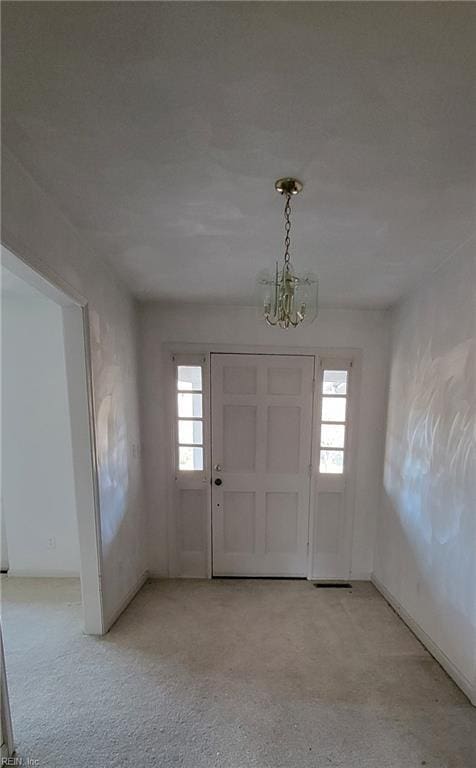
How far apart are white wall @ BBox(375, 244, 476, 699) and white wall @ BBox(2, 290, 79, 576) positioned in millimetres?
2759

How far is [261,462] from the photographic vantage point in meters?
3.07

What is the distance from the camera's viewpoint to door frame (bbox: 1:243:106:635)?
2004mm

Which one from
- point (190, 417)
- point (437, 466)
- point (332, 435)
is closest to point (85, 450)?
point (190, 417)

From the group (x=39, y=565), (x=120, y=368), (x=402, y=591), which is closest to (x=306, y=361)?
(x=120, y=368)

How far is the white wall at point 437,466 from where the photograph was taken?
187 centimetres

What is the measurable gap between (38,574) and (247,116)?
374 cm

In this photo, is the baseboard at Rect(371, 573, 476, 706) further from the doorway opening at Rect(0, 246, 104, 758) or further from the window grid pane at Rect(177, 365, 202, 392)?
the doorway opening at Rect(0, 246, 104, 758)

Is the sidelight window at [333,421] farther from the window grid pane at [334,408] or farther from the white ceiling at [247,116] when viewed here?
the white ceiling at [247,116]

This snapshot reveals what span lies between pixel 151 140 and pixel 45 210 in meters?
0.70

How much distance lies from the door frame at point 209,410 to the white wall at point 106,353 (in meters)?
0.27

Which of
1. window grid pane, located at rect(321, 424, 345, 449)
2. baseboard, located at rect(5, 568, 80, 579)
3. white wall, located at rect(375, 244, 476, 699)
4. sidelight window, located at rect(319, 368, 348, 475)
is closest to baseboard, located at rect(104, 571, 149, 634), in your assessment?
baseboard, located at rect(5, 568, 80, 579)

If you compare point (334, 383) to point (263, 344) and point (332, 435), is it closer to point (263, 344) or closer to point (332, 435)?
point (332, 435)

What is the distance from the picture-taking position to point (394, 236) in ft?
5.95

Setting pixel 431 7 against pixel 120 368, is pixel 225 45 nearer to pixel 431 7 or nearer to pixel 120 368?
pixel 431 7
